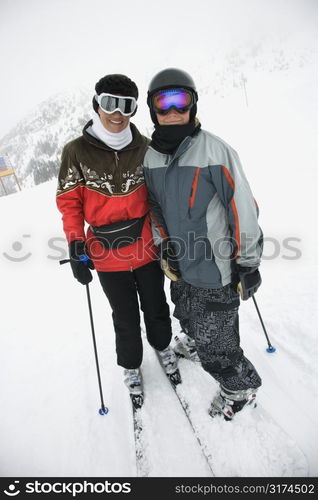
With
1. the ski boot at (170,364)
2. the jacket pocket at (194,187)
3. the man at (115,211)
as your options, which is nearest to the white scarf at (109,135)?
the man at (115,211)

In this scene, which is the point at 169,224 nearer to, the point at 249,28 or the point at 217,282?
the point at 217,282

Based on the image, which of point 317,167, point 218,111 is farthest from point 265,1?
point 317,167

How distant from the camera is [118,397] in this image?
2496 millimetres

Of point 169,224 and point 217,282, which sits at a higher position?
point 169,224

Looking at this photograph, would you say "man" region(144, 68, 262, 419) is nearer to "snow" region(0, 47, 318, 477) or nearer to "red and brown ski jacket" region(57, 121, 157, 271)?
"red and brown ski jacket" region(57, 121, 157, 271)

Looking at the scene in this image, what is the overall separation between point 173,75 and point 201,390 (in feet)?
8.21

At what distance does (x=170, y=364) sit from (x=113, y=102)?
2304mm

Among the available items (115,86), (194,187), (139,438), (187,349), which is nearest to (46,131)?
(115,86)

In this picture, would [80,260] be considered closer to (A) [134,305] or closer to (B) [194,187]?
(A) [134,305]

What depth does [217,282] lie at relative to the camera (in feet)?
5.81

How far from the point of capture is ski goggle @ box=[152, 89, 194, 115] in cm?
159

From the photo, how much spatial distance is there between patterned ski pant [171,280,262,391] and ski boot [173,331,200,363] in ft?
2.29

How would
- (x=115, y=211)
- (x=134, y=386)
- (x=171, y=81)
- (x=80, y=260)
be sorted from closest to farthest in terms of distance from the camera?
(x=171, y=81), (x=115, y=211), (x=80, y=260), (x=134, y=386)

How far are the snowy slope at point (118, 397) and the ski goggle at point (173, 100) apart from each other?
7.50 feet
